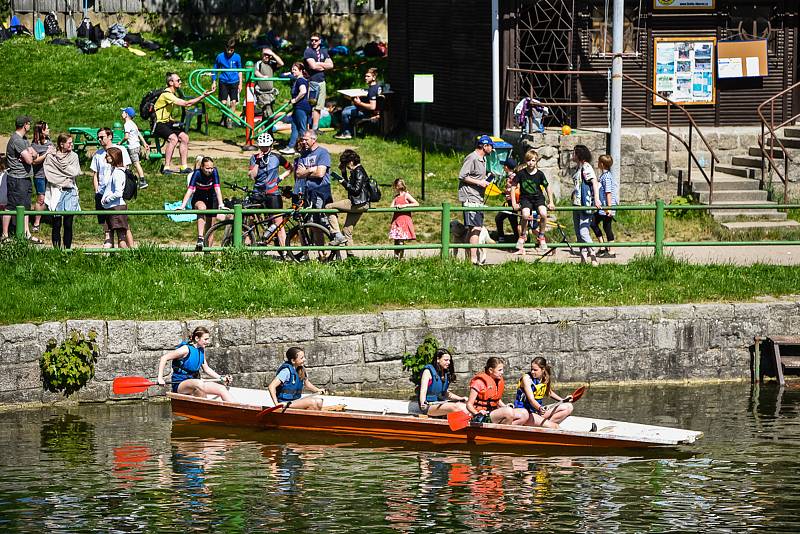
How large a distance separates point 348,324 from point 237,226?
2414 millimetres

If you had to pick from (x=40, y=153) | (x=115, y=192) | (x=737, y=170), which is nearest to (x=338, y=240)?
(x=115, y=192)

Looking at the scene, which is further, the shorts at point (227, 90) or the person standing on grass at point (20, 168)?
the shorts at point (227, 90)

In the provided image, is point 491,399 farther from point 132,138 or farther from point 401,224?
point 132,138

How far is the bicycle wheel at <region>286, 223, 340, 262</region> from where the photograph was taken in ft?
69.7

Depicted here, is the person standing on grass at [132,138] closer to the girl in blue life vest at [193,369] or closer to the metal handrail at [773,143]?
the girl in blue life vest at [193,369]

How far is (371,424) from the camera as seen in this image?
→ 17203 millimetres

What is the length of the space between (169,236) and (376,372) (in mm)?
6041

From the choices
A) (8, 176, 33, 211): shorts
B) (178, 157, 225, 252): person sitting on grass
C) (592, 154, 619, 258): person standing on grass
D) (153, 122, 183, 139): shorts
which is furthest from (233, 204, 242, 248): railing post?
(153, 122, 183, 139): shorts

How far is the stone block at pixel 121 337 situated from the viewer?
18.6 meters

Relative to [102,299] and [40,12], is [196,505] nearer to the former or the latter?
[102,299]

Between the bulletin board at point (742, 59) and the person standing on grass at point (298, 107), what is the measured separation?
7.90 metres

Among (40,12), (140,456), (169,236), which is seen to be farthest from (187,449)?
(40,12)

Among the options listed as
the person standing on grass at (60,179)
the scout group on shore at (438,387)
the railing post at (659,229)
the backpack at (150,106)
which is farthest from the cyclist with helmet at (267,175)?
the railing post at (659,229)

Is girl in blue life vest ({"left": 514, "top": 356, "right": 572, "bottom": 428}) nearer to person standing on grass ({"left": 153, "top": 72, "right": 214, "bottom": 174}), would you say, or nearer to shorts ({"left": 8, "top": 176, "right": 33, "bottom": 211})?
shorts ({"left": 8, "top": 176, "right": 33, "bottom": 211})
